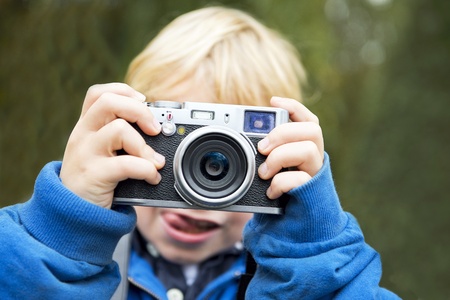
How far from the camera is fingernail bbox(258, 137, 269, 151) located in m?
1.29

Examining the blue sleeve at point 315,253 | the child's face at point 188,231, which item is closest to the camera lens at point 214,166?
the blue sleeve at point 315,253

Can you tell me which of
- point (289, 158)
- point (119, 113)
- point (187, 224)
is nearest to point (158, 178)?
point (119, 113)

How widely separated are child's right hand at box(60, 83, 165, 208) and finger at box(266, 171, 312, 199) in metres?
Answer: 0.21

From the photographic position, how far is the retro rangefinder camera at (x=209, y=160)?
127 centimetres

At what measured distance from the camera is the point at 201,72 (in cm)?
173

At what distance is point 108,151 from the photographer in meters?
1.29

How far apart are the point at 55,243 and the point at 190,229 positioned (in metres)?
0.45

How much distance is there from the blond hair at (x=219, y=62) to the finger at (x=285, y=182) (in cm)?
45

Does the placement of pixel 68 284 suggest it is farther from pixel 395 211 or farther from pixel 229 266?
pixel 395 211

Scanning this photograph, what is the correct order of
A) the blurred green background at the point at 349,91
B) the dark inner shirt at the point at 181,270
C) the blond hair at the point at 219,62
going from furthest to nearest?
the blurred green background at the point at 349,91
the blond hair at the point at 219,62
the dark inner shirt at the point at 181,270

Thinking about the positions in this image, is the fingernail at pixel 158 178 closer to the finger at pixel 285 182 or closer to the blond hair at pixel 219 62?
the finger at pixel 285 182

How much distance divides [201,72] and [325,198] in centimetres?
58

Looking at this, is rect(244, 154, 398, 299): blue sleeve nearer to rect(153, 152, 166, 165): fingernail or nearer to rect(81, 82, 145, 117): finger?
rect(153, 152, 166, 165): fingernail

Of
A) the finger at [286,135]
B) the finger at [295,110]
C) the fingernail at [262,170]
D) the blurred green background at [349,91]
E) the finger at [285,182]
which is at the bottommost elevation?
the blurred green background at [349,91]
